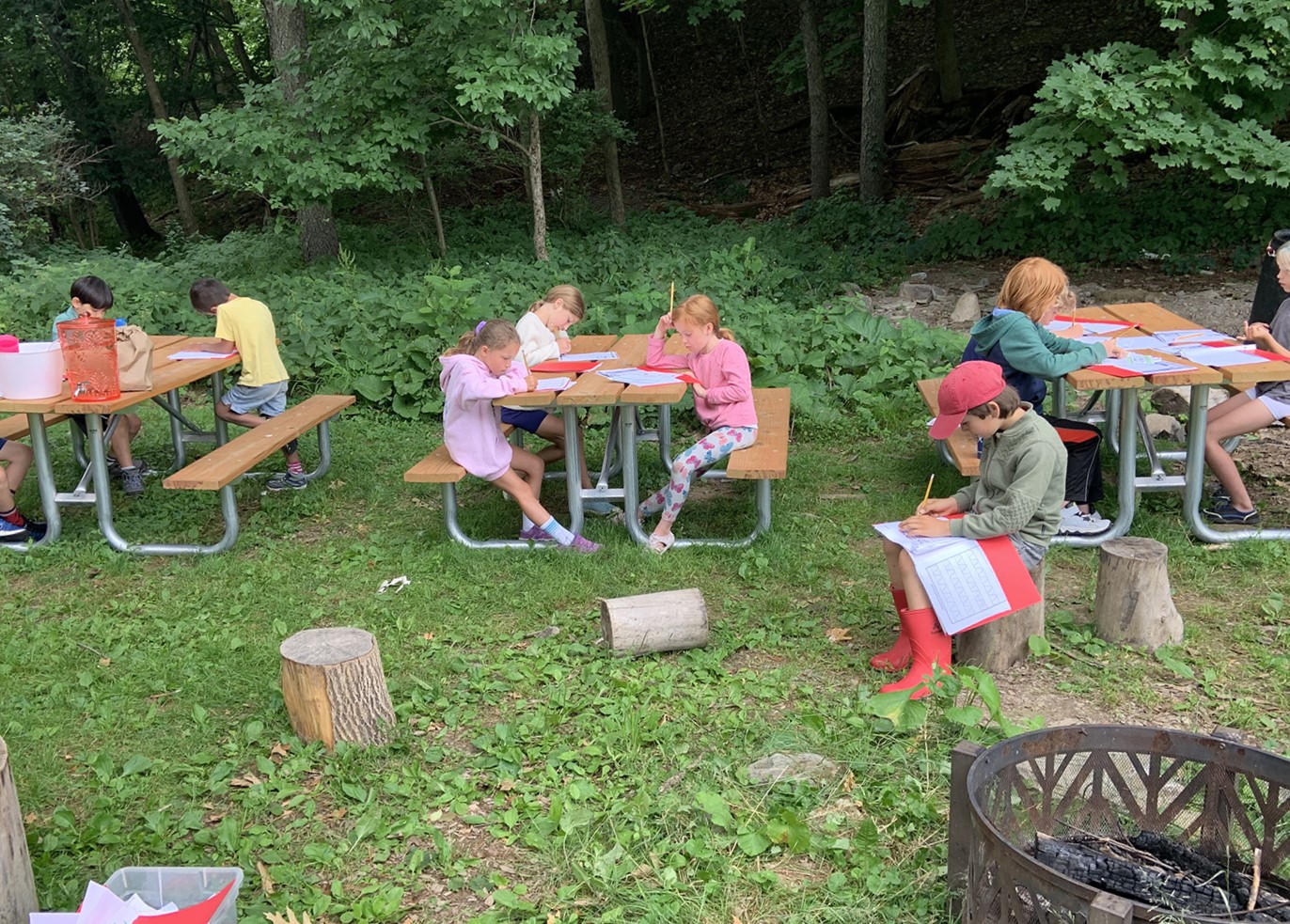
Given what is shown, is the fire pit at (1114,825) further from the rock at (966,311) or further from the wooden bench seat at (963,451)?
the rock at (966,311)

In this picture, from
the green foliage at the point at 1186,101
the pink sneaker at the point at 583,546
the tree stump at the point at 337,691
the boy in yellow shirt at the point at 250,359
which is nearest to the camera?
the tree stump at the point at 337,691

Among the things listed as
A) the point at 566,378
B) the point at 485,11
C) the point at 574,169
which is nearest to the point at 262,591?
the point at 566,378

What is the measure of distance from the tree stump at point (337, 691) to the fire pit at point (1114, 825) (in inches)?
76.6

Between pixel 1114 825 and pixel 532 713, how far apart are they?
1.96 m

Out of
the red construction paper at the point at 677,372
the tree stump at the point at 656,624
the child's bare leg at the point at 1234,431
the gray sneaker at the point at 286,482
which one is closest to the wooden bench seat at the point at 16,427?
the gray sneaker at the point at 286,482

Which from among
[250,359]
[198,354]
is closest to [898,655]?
[250,359]

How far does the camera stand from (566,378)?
18.7 feet

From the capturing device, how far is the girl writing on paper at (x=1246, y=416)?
5.46 metres

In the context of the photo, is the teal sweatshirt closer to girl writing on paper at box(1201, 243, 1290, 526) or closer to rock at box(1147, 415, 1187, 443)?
girl writing on paper at box(1201, 243, 1290, 526)

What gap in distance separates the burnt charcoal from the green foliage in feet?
24.6

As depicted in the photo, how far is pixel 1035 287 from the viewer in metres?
5.17

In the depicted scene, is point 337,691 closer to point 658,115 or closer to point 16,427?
point 16,427

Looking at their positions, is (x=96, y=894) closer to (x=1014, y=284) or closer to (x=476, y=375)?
(x=476, y=375)

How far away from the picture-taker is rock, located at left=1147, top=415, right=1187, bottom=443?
680 cm
